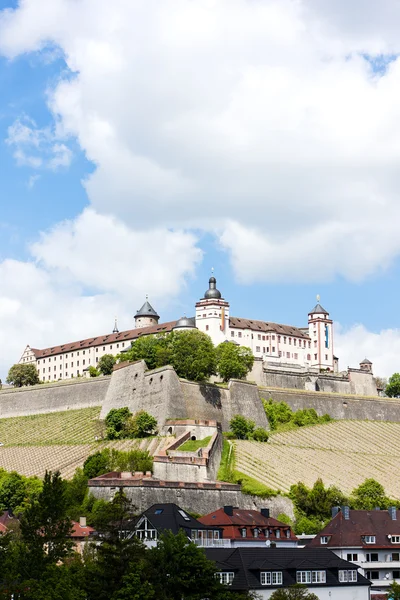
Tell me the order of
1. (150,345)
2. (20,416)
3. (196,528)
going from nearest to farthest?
(196,528) < (150,345) < (20,416)

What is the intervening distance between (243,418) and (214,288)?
34.1 meters

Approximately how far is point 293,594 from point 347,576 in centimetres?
497

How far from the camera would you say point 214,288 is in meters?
123

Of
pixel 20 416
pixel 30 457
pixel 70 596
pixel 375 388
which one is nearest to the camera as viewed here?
pixel 70 596

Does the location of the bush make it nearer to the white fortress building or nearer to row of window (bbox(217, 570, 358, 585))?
the white fortress building

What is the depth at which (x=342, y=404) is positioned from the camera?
108375 mm

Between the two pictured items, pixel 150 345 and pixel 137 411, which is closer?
pixel 137 411

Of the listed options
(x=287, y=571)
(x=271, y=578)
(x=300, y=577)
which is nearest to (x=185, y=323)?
(x=300, y=577)

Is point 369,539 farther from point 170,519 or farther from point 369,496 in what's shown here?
point 369,496

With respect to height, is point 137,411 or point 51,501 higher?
point 137,411

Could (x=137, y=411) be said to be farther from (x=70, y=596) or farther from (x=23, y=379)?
(x=70, y=596)

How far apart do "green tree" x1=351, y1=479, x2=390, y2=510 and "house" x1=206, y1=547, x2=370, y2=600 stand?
82.2 feet

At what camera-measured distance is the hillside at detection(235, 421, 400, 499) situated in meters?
81.1

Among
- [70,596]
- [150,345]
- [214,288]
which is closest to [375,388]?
[214,288]
